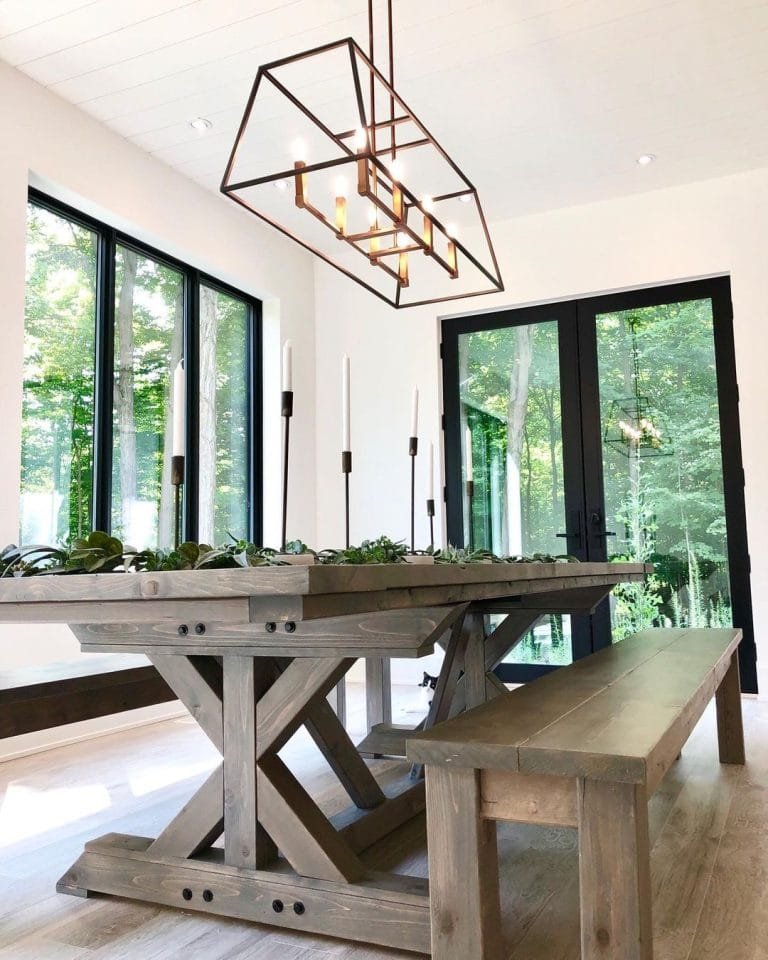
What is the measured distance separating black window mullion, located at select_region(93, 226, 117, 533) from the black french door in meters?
2.11

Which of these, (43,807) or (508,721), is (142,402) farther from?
(508,721)

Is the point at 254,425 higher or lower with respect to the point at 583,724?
higher

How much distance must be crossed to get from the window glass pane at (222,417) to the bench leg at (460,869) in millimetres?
3506

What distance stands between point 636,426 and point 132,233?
295 cm

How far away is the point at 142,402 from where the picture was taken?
165 inches

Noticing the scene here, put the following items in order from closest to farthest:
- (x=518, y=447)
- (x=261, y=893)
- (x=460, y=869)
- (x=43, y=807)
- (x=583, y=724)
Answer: (x=460, y=869), (x=583, y=724), (x=261, y=893), (x=43, y=807), (x=518, y=447)

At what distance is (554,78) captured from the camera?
Answer: 11.9 feet

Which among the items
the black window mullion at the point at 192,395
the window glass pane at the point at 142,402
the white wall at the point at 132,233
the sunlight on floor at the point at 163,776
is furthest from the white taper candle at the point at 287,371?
the black window mullion at the point at 192,395

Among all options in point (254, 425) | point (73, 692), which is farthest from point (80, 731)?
point (254, 425)

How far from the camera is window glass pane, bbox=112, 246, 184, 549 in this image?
4059 millimetres

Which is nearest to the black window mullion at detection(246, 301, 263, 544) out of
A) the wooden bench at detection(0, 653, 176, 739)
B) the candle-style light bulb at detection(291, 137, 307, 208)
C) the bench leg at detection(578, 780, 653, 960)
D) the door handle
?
the door handle

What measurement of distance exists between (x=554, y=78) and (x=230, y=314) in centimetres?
232

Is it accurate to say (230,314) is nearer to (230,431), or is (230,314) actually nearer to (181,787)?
(230,431)

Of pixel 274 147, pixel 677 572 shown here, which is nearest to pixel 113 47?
pixel 274 147
